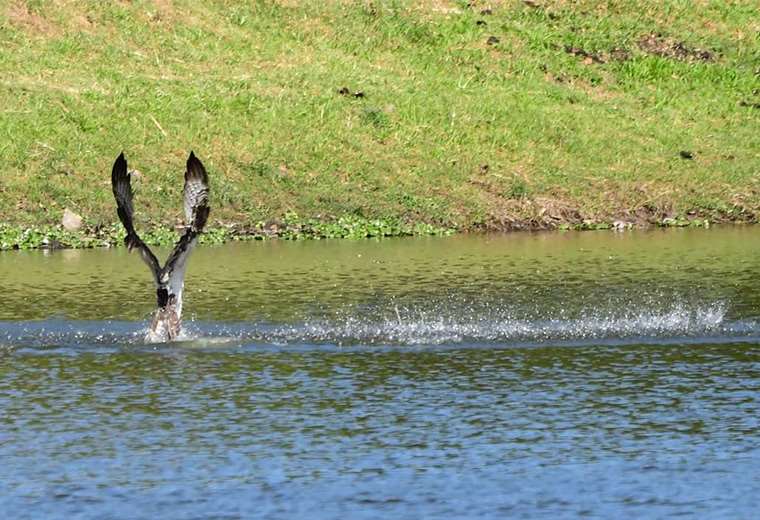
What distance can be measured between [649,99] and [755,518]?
1463 inches

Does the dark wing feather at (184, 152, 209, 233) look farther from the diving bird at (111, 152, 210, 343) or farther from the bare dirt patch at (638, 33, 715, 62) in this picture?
the bare dirt patch at (638, 33, 715, 62)

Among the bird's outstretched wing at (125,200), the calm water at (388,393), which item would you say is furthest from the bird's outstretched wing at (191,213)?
the calm water at (388,393)

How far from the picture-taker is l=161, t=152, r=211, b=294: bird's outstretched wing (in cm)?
2238

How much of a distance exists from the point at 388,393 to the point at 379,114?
26.4 m

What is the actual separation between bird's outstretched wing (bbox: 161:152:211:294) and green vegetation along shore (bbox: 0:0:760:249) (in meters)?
14.9

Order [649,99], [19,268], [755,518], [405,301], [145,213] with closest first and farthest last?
[755,518] → [405,301] → [19,268] → [145,213] → [649,99]

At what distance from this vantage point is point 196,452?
1683 cm

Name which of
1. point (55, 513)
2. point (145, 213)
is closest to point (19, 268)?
point (145, 213)

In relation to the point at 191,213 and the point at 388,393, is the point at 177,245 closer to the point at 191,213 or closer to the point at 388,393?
the point at 191,213

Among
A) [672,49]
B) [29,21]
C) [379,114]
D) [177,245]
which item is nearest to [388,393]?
[177,245]

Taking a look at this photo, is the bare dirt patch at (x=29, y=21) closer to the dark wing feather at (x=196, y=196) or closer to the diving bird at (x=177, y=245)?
the diving bird at (x=177, y=245)

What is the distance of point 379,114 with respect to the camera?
150 ft

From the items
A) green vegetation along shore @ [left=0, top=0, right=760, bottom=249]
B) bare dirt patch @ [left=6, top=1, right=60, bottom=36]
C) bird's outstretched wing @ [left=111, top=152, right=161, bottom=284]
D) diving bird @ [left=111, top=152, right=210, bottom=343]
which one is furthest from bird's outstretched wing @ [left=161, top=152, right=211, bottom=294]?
bare dirt patch @ [left=6, top=1, right=60, bottom=36]

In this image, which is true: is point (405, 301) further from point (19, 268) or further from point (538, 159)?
point (538, 159)
